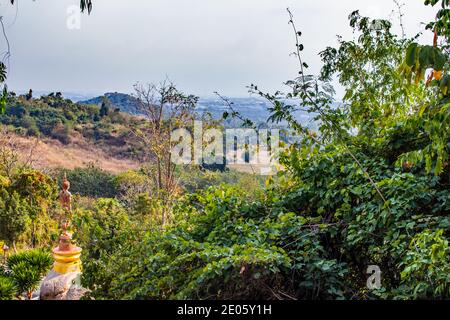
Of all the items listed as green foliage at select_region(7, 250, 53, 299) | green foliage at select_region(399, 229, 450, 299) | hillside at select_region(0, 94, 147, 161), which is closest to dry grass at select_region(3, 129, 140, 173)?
hillside at select_region(0, 94, 147, 161)

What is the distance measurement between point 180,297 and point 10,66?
1.82 metres

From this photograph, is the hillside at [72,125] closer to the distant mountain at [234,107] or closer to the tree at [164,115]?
the distant mountain at [234,107]

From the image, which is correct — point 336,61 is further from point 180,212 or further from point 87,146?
point 87,146

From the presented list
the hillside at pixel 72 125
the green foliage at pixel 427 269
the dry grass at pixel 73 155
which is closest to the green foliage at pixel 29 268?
the green foliage at pixel 427 269

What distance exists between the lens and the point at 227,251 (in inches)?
71.9

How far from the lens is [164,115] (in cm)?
739

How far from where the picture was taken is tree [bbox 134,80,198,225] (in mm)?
7254

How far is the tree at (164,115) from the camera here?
7254 millimetres

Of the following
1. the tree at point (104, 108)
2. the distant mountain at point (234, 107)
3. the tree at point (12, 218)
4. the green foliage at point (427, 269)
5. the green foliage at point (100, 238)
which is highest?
the tree at point (104, 108)

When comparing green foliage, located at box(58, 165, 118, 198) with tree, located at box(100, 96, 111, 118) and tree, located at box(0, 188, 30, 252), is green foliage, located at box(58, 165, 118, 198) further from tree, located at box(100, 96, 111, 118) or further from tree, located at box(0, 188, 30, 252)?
tree, located at box(0, 188, 30, 252)

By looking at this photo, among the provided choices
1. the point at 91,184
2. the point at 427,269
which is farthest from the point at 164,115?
the point at 91,184

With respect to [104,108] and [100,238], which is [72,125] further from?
[100,238]

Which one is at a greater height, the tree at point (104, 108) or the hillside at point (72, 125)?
the tree at point (104, 108)

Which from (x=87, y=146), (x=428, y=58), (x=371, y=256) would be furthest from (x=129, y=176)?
(x=428, y=58)
